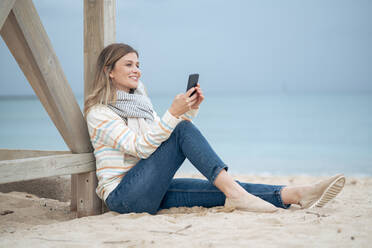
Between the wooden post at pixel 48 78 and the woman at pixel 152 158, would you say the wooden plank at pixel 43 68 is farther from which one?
the woman at pixel 152 158

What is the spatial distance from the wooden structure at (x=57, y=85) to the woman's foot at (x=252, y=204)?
3.08 ft

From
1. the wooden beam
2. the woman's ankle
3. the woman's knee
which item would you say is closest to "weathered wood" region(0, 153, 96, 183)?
the wooden beam

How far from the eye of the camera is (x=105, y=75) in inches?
103

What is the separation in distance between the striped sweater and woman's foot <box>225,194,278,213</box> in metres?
0.56

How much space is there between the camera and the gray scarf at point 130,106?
8.18ft

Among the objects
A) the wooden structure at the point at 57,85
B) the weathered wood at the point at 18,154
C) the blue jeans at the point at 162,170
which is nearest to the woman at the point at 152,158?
the blue jeans at the point at 162,170

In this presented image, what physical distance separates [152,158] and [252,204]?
639 mm

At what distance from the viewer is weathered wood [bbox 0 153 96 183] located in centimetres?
201

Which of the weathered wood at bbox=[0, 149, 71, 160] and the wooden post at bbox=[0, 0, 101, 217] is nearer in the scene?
the wooden post at bbox=[0, 0, 101, 217]

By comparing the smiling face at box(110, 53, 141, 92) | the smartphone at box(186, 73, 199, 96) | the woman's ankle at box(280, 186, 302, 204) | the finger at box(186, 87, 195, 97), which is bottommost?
the woman's ankle at box(280, 186, 302, 204)

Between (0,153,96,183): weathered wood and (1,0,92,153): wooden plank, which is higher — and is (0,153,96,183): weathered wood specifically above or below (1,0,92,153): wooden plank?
below

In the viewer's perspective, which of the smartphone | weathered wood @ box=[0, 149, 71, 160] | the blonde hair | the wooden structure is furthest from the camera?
weathered wood @ box=[0, 149, 71, 160]

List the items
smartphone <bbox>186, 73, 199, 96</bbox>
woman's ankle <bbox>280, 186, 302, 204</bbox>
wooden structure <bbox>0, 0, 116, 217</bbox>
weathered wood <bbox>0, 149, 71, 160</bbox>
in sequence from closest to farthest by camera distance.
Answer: wooden structure <bbox>0, 0, 116, 217</bbox> → smartphone <bbox>186, 73, 199, 96</bbox> → woman's ankle <bbox>280, 186, 302, 204</bbox> → weathered wood <bbox>0, 149, 71, 160</bbox>

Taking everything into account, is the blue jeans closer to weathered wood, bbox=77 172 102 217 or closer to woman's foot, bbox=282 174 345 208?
woman's foot, bbox=282 174 345 208
